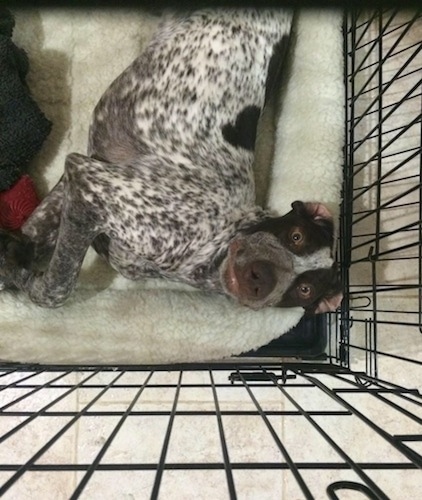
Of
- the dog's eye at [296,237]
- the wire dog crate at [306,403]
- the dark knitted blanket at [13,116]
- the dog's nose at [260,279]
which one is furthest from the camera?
the wire dog crate at [306,403]

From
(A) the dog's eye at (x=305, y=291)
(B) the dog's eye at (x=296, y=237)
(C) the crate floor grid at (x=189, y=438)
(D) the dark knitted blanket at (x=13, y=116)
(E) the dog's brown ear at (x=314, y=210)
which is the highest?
(D) the dark knitted blanket at (x=13, y=116)

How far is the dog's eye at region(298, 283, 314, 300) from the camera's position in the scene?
236cm

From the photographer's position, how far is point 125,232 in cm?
243

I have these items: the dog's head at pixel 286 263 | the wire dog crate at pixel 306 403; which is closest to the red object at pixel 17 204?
the wire dog crate at pixel 306 403

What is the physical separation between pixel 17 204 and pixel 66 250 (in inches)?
17.2

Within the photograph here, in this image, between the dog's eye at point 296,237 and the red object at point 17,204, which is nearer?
the dog's eye at point 296,237

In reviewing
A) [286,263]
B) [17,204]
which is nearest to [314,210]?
[286,263]

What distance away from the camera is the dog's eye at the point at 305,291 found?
7.75 ft

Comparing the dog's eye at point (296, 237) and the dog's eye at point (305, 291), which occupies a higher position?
the dog's eye at point (296, 237)

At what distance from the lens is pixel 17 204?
2.78 meters

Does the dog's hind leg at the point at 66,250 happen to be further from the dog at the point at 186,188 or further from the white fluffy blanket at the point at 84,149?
the white fluffy blanket at the point at 84,149

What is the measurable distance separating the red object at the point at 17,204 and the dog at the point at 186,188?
0.09 meters

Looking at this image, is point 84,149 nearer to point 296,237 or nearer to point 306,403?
point 296,237

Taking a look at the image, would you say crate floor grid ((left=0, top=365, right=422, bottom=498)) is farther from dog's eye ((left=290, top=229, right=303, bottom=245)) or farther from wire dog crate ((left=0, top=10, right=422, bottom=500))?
dog's eye ((left=290, top=229, right=303, bottom=245))
